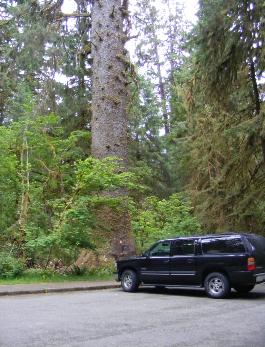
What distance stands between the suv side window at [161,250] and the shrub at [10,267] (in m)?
4.50

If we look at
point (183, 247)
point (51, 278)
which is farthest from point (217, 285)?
point (51, 278)

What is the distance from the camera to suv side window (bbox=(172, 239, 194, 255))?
45.6 ft

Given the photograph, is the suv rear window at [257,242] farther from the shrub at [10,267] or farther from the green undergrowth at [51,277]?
the shrub at [10,267]

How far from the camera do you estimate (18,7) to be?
20.9 meters

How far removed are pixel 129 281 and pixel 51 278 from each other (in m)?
2.92

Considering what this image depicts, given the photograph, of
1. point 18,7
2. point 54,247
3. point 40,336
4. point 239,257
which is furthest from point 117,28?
point 40,336

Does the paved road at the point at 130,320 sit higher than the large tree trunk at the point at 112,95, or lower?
lower

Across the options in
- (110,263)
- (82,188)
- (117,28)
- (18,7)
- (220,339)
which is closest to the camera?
(220,339)

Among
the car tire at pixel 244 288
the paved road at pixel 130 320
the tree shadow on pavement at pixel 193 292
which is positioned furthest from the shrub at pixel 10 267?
the car tire at pixel 244 288

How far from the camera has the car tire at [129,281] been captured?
48.0ft

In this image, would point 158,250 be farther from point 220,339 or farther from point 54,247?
point 220,339

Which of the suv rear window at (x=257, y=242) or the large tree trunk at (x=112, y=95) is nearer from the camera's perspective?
the suv rear window at (x=257, y=242)

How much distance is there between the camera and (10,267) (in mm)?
16172

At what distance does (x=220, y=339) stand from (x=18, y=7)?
17.4m
